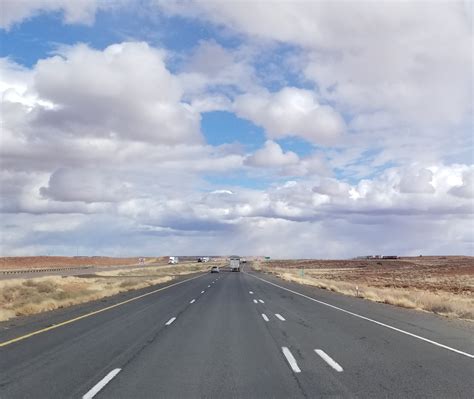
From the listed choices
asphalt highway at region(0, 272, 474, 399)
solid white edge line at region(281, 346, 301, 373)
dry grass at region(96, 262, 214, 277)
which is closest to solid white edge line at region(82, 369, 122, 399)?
asphalt highway at region(0, 272, 474, 399)

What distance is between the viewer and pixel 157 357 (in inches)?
442

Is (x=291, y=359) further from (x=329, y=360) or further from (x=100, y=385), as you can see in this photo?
(x=100, y=385)

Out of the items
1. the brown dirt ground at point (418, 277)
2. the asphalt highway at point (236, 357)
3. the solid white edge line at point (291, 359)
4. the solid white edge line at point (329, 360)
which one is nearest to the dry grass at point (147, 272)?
the brown dirt ground at point (418, 277)

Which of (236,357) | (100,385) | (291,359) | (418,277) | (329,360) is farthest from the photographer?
(418,277)

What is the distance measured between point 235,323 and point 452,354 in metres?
8.06

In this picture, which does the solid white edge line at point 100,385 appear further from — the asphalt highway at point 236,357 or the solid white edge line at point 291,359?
the solid white edge line at point 291,359

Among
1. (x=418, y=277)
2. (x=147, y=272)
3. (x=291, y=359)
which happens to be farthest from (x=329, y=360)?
(x=147, y=272)

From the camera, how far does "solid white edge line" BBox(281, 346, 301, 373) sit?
32.1 ft

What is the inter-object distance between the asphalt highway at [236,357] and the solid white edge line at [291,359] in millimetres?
38

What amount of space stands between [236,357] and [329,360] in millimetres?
1914

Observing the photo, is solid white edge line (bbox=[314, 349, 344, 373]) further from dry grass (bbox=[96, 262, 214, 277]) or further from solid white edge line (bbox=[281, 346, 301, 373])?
dry grass (bbox=[96, 262, 214, 277])

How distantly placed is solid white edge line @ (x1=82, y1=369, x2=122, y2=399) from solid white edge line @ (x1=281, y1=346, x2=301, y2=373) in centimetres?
317

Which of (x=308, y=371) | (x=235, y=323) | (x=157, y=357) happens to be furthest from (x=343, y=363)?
(x=235, y=323)

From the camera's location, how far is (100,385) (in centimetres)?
851
